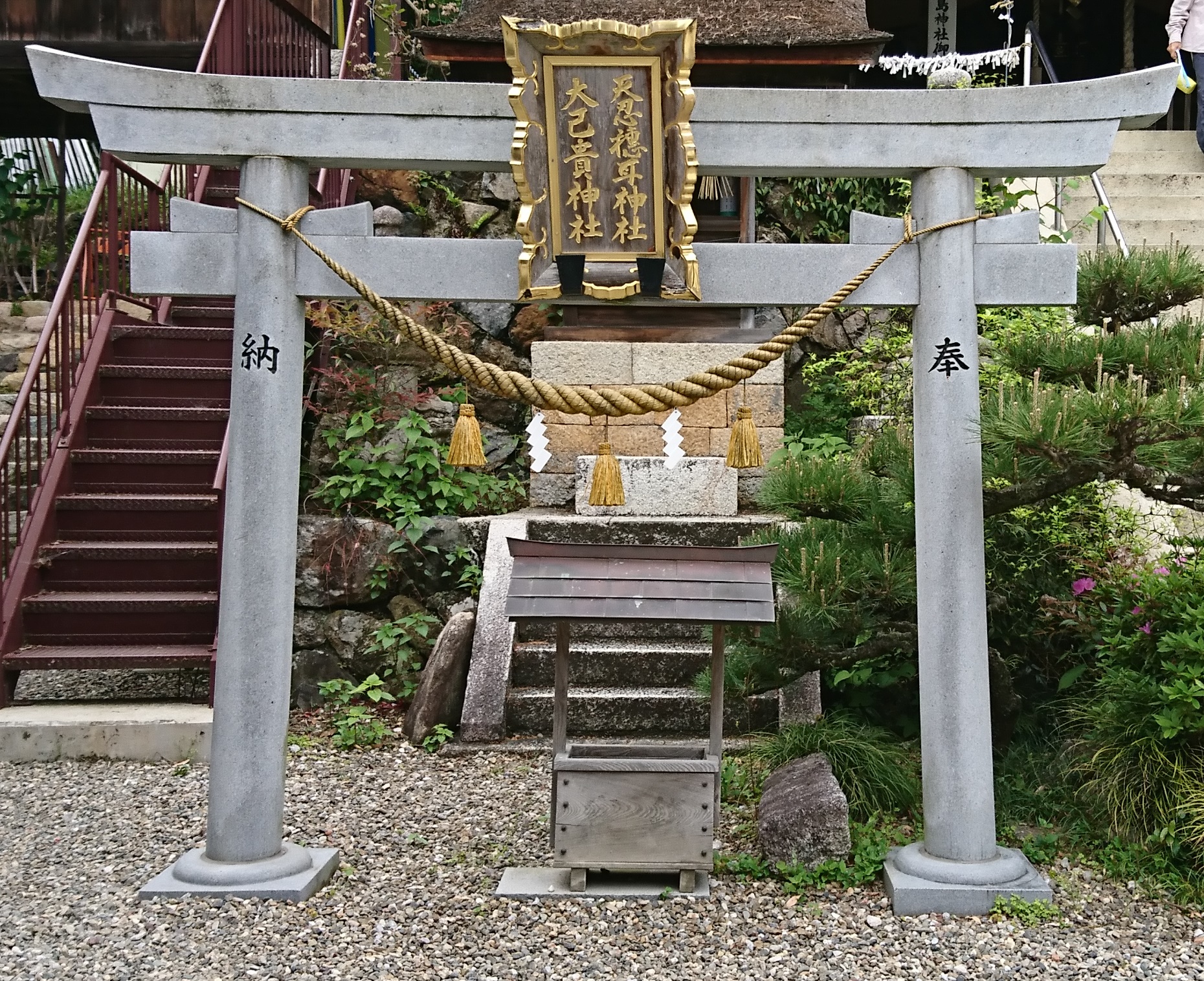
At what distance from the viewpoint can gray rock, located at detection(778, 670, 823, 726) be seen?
5473 mm

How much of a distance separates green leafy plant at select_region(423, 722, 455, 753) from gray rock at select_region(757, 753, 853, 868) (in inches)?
87.8

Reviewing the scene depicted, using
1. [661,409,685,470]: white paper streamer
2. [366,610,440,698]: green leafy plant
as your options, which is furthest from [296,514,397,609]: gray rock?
[661,409,685,470]: white paper streamer

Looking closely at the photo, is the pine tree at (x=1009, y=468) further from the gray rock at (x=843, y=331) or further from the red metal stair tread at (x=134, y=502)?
the gray rock at (x=843, y=331)

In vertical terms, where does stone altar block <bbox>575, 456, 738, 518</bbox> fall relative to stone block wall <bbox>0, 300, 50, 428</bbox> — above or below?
below

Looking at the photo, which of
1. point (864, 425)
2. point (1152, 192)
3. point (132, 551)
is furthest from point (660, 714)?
point (1152, 192)

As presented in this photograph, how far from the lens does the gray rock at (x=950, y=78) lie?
32.0ft

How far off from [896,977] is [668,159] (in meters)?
2.93

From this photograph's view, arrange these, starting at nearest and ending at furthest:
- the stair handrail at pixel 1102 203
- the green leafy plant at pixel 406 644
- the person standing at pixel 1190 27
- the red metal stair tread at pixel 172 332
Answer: the green leafy plant at pixel 406 644, the red metal stair tread at pixel 172 332, the stair handrail at pixel 1102 203, the person standing at pixel 1190 27

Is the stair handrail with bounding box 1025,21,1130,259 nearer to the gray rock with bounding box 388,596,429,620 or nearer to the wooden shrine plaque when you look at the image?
the wooden shrine plaque

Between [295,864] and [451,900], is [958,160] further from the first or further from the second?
[295,864]

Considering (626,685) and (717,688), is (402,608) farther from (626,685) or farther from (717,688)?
(717,688)

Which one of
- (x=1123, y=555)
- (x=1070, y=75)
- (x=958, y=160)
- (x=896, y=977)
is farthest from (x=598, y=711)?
(x=1070, y=75)

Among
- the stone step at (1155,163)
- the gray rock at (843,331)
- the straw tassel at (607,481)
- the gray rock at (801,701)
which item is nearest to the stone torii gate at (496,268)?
the straw tassel at (607,481)

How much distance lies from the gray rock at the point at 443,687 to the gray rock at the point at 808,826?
2.38 meters
